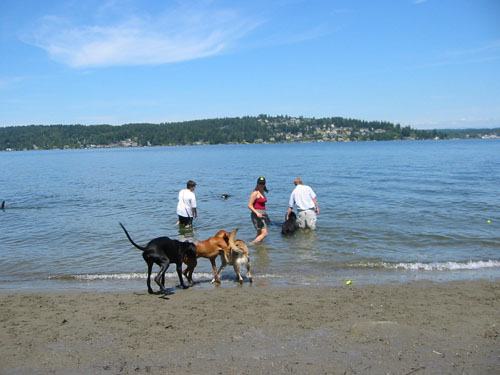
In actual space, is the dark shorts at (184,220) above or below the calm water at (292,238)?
above

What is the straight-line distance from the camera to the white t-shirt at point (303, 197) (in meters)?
14.2

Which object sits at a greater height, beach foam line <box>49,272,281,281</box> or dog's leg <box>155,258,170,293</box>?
dog's leg <box>155,258,170,293</box>

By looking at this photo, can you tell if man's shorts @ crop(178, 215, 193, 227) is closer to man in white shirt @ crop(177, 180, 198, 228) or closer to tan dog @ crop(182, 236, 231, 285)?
man in white shirt @ crop(177, 180, 198, 228)

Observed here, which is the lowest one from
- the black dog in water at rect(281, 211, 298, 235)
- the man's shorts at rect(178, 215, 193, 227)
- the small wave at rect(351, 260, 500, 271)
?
the small wave at rect(351, 260, 500, 271)

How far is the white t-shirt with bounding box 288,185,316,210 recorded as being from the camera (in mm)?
14234

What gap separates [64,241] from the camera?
14414mm

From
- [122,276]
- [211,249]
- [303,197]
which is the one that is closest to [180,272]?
[211,249]

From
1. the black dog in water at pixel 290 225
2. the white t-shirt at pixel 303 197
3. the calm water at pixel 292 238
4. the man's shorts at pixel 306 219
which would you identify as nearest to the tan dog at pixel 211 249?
the calm water at pixel 292 238

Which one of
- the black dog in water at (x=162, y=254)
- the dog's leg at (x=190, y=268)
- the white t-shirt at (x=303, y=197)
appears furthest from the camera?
the white t-shirt at (x=303, y=197)

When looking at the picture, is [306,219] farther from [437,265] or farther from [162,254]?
[162,254]

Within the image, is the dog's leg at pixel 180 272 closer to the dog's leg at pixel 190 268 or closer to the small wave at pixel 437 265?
the dog's leg at pixel 190 268

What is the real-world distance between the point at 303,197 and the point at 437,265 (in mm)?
4863

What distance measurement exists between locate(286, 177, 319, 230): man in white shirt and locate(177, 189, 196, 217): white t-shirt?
3.08 m

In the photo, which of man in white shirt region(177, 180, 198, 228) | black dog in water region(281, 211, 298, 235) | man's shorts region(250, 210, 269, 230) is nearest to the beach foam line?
man's shorts region(250, 210, 269, 230)
